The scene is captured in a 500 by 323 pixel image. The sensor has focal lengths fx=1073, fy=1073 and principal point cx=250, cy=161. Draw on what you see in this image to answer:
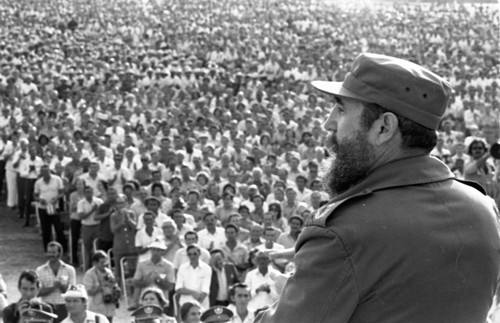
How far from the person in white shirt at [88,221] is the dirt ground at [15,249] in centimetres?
32

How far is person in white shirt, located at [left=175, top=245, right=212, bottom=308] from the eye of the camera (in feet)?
34.6

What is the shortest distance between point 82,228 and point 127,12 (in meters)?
24.0

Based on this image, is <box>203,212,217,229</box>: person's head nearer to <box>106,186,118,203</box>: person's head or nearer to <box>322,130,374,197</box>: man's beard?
<box>106,186,118,203</box>: person's head

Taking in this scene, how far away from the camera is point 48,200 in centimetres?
1373

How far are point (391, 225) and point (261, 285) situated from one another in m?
8.05

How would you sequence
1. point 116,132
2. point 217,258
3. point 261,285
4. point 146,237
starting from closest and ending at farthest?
point 261,285, point 217,258, point 146,237, point 116,132

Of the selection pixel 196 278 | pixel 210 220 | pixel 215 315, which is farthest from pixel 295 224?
pixel 215 315

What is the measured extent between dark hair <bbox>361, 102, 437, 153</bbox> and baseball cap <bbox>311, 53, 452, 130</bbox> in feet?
0.04

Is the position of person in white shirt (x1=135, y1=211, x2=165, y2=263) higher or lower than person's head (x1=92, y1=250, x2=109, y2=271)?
lower

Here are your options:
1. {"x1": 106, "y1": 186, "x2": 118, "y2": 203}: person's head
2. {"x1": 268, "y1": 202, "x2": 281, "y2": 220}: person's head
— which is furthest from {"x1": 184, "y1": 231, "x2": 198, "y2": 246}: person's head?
{"x1": 106, "y1": 186, "x2": 118, "y2": 203}: person's head

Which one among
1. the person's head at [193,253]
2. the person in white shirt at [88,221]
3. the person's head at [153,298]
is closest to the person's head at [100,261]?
the person's head at [193,253]

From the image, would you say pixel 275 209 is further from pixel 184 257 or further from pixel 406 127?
pixel 406 127

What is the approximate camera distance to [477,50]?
3069cm

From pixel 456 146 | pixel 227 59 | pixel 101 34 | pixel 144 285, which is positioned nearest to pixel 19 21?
pixel 101 34
